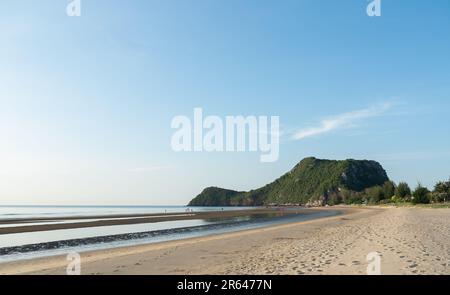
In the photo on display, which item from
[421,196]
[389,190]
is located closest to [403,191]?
[389,190]

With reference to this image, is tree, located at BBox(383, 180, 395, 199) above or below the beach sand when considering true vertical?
below

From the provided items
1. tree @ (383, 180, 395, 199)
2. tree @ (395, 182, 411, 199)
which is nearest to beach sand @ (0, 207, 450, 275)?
tree @ (395, 182, 411, 199)

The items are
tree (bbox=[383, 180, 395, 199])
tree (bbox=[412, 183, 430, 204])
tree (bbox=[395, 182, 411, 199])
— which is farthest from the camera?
tree (bbox=[383, 180, 395, 199])

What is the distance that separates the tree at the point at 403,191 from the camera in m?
140

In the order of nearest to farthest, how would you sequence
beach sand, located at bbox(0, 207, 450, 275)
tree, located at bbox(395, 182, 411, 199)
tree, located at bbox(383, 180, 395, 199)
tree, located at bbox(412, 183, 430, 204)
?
beach sand, located at bbox(0, 207, 450, 275) → tree, located at bbox(412, 183, 430, 204) → tree, located at bbox(395, 182, 411, 199) → tree, located at bbox(383, 180, 395, 199)

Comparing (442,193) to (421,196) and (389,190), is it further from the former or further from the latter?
(389,190)

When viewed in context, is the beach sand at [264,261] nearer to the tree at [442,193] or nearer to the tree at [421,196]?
the tree at [421,196]

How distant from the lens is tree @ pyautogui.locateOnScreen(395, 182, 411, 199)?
140012 millimetres

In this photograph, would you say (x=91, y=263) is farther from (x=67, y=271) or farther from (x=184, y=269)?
(x=184, y=269)

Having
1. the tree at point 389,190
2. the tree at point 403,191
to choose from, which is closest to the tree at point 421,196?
the tree at point 403,191

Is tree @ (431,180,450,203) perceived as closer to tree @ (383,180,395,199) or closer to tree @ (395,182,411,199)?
tree @ (395,182,411,199)

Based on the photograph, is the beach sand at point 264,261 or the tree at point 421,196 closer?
the beach sand at point 264,261

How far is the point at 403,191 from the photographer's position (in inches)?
5586
